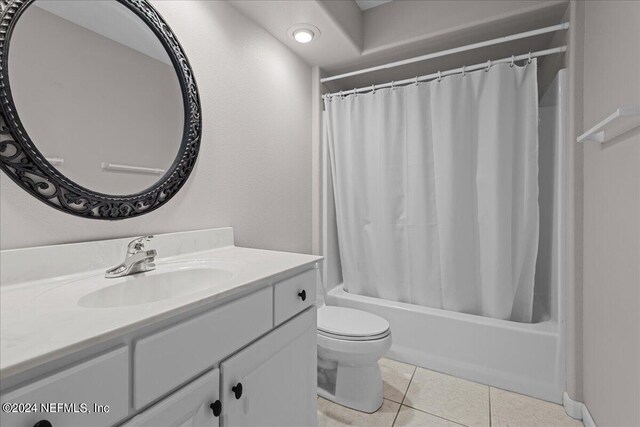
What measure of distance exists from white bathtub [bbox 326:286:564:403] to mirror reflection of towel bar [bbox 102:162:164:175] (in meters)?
1.57

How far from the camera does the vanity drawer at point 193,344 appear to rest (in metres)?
0.62

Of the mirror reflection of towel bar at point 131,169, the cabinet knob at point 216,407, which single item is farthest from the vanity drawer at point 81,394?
the mirror reflection of towel bar at point 131,169

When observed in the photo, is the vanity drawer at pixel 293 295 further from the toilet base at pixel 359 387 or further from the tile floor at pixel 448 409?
the tile floor at pixel 448 409

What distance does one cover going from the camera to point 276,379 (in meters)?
1.00

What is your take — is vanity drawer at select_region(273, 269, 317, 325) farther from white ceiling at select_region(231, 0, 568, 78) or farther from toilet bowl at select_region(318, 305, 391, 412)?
white ceiling at select_region(231, 0, 568, 78)

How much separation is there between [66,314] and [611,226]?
180cm

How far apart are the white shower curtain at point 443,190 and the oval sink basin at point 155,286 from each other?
1369 mm

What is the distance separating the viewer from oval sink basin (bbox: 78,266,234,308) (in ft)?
2.89

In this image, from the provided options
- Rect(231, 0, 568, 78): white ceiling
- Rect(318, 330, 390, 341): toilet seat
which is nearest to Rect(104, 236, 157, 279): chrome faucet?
Rect(318, 330, 390, 341): toilet seat

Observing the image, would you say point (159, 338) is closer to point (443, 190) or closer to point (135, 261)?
point (135, 261)

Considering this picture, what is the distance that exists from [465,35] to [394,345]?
208cm

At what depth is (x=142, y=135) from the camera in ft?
3.92

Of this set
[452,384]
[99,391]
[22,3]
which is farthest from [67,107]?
[452,384]

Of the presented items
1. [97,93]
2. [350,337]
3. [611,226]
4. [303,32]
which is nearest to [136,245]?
[97,93]
